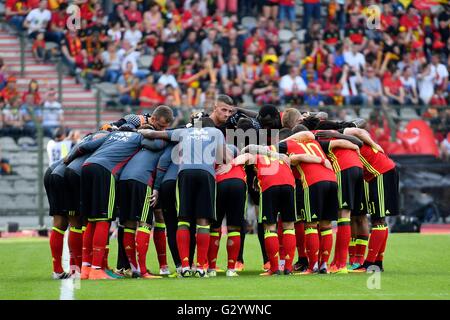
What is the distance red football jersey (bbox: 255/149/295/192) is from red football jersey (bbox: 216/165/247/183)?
21cm

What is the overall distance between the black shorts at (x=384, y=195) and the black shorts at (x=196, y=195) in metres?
2.28

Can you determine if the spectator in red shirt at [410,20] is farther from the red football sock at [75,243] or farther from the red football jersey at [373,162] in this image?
the red football sock at [75,243]

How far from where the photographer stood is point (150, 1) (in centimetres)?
2977

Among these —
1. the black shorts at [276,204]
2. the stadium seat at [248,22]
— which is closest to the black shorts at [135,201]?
the black shorts at [276,204]

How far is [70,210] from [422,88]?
16.9m

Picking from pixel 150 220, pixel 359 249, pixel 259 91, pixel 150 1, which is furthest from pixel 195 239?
pixel 150 1

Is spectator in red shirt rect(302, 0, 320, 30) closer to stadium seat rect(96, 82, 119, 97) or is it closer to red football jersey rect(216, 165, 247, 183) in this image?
stadium seat rect(96, 82, 119, 97)

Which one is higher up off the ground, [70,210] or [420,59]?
[420,59]

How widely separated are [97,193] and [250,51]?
15533 mm

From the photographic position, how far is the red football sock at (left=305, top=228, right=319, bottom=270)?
14391mm

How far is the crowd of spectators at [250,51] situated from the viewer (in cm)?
2795

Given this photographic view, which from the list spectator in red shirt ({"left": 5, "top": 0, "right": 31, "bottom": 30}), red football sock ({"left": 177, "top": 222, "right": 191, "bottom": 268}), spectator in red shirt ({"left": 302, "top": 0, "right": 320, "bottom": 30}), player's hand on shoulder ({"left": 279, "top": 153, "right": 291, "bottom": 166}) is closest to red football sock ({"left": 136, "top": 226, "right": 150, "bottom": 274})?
red football sock ({"left": 177, "top": 222, "right": 191, "bottom": 268})

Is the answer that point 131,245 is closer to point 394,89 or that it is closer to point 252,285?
point 252,285

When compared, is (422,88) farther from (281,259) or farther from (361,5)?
(281,259)
